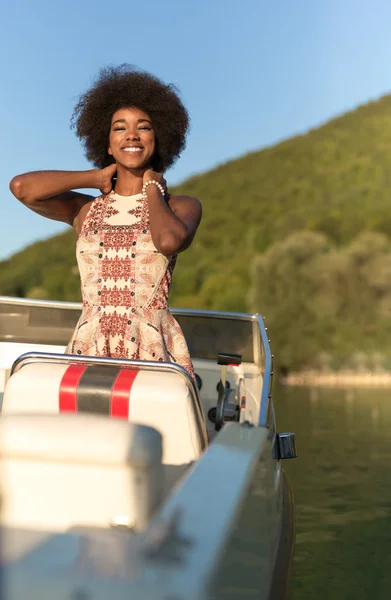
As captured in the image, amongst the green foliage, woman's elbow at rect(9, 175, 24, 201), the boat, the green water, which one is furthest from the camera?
the green foliage

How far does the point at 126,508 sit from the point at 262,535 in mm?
541

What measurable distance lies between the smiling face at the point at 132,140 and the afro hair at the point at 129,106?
10cm

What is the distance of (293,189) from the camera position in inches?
3506

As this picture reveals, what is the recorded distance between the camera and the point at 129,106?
13.0 feet

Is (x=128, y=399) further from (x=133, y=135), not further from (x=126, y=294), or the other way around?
(x=133, y=135)

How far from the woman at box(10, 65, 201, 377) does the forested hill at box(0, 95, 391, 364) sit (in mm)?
54498

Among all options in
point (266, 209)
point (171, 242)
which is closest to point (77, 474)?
point (171, 242)

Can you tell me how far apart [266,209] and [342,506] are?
79454 millimetres

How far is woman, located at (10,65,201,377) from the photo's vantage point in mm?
3482

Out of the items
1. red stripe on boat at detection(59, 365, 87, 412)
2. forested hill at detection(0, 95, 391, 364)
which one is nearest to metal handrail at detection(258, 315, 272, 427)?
red stripe on boat at detection(59, 365, 87, 412)

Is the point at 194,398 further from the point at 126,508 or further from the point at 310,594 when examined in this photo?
the point at 310,594

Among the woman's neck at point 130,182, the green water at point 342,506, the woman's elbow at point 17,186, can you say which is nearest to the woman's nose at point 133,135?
the woman's neck at point 130,182

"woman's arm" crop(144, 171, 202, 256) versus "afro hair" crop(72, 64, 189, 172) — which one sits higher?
"afro hair" crop(72, 64, 189, 172)

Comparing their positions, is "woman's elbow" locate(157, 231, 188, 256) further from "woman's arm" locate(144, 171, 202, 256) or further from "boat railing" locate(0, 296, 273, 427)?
"boat railing" locate(0, 296, 273, 427)
